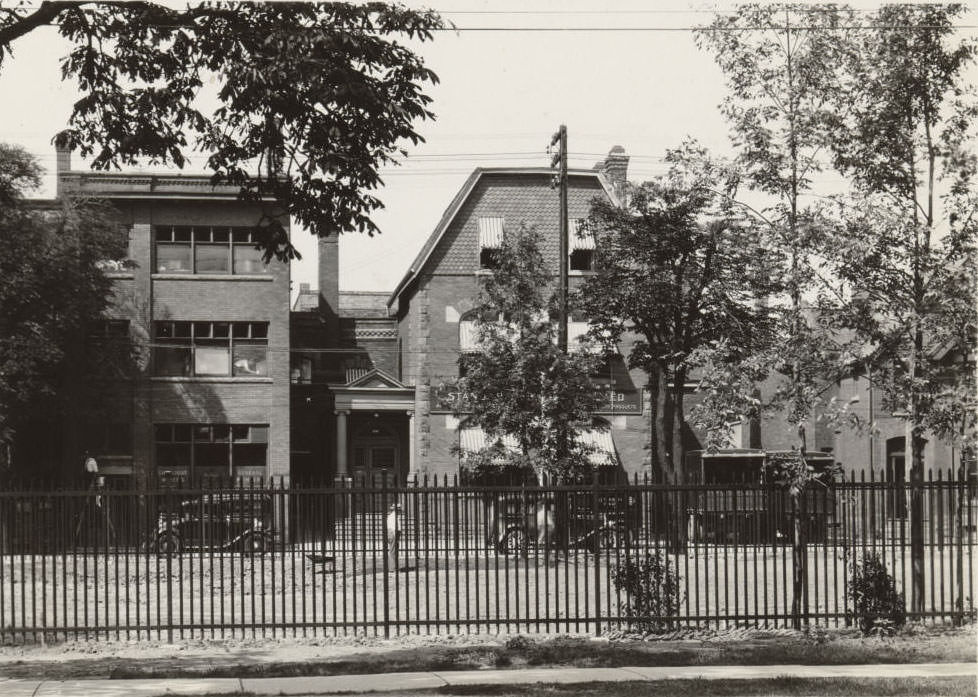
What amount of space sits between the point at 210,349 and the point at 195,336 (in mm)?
639

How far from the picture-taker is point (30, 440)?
3853 centimetres

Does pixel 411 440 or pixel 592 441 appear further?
pixel 411 440

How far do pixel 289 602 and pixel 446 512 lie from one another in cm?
606

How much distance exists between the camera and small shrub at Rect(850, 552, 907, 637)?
16781mm

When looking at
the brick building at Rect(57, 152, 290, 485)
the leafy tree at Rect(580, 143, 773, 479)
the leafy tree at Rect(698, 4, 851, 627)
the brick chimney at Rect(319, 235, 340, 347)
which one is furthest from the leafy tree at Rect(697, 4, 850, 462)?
the brick chimney at Rect(319, 235, 340, 347)

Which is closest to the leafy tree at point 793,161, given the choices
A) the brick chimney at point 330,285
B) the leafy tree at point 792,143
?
the leafy tree at point 792,143

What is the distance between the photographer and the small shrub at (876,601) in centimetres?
1678

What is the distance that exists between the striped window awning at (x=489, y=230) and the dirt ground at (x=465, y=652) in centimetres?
2583

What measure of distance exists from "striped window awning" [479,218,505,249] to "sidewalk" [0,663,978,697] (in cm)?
2889

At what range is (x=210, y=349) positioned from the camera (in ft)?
131

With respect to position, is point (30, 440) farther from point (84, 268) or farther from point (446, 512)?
point (446, 512)

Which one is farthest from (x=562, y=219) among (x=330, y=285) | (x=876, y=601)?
(x=330, y=285)

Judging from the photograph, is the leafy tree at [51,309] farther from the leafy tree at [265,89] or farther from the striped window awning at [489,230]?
the leafy tree at [265,89]

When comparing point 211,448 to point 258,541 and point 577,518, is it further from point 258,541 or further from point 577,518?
point 577,518
